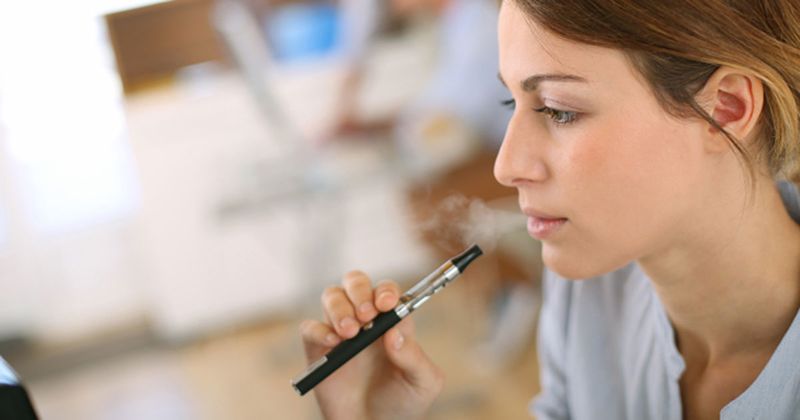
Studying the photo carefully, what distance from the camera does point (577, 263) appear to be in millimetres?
819

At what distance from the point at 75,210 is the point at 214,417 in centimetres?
87

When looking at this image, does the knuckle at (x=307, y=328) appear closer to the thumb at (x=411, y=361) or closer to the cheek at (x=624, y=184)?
the thumb at (x=411, y=361)

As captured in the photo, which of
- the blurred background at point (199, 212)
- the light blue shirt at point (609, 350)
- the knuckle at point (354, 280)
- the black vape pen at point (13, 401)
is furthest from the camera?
the blurred background at point (199, 212)

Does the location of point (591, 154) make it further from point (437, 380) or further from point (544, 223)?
→ point (437, 380)

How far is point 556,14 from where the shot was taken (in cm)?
72

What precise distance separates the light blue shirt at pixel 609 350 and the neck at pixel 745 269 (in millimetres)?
59

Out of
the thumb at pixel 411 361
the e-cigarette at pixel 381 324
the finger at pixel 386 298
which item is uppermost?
the finger at pixel 386 298

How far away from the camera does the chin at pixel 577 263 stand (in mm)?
815

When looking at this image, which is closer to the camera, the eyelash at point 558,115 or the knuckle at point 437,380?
the eyelash at point 558,115

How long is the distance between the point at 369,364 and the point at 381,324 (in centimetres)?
11

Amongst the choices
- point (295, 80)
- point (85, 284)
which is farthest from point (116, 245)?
point (295, 80)

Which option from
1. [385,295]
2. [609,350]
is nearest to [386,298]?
[385,295]

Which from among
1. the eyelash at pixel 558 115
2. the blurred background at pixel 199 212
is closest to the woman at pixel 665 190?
the eyelash at pixel 558 115

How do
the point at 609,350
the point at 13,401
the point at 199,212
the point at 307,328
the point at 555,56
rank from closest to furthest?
1. the point at 13,401
2. the point at 555,56
3. the point at 307,328
4. the point at 609,350
5. the point at 199,212
